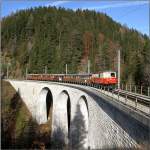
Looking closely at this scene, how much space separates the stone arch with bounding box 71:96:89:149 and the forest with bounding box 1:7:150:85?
2615 cm

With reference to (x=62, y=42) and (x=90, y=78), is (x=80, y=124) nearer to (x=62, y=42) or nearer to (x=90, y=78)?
(x=90, y=78)

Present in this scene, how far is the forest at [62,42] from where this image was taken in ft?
340

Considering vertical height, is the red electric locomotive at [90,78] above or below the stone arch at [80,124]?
above

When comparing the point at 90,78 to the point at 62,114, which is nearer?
the point at 90,78

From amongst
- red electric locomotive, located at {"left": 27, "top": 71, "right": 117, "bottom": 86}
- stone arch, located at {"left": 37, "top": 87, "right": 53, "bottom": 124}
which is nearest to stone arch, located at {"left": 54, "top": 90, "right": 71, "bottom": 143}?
red electric locomotive, located at {"left": 27, "top": 71, "right": 117, "bottom": 86}

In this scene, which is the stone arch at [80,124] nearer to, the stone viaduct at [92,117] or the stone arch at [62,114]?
the stone viaduct at [92,117]

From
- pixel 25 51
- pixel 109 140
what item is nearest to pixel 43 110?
pixel 109 140

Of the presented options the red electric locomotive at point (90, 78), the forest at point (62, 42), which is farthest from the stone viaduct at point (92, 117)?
the forest at point (62, 42)

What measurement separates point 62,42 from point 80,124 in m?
82.3

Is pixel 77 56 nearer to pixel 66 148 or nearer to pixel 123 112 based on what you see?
pixel 66 148

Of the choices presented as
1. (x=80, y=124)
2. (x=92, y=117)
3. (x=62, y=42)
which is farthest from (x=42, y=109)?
(x=62, y=42)

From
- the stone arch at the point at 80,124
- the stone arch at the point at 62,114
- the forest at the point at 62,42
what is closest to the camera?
the stone arch at the point at 80,124

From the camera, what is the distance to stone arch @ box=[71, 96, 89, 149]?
129 feet

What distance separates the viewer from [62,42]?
121750mm
